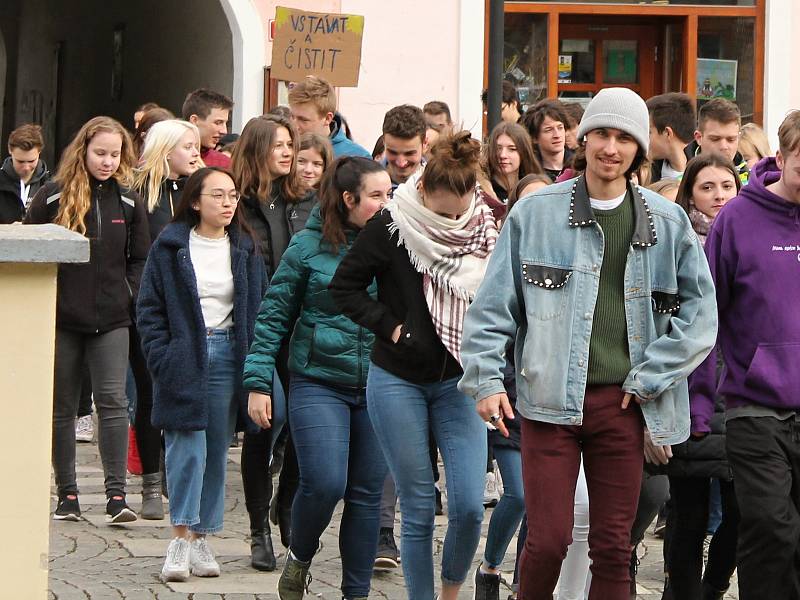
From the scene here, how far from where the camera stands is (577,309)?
4.95 meters

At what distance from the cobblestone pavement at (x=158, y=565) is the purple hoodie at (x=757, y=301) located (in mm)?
1529

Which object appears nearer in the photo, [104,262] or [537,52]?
[104,262]

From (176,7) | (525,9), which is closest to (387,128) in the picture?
(525,9)

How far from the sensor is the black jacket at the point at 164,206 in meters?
8.62

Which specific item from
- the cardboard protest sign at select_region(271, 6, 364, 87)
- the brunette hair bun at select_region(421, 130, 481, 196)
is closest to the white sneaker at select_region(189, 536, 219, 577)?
the brunette hair bun at select_region(421, 130, 481, 196)

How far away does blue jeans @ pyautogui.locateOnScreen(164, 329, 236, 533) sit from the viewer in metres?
6.95

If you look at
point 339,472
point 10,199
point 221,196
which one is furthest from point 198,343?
point 10,199

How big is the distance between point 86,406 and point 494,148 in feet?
11.6

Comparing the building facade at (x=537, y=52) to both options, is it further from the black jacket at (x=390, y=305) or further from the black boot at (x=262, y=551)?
the black jacket at (x=390, y=305)

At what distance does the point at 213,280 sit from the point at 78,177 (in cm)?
147

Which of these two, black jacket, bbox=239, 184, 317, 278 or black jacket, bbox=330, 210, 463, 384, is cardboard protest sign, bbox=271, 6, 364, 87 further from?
black jacket, bbox=330, 210, 463, 384

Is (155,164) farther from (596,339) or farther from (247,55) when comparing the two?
(247,55)

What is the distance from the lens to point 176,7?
18.7 meters

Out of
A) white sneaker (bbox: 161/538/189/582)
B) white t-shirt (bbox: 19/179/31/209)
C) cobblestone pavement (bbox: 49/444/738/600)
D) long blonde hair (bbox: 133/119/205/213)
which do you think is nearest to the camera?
cobblestone pavement (bbox: 49/444/738/600)
